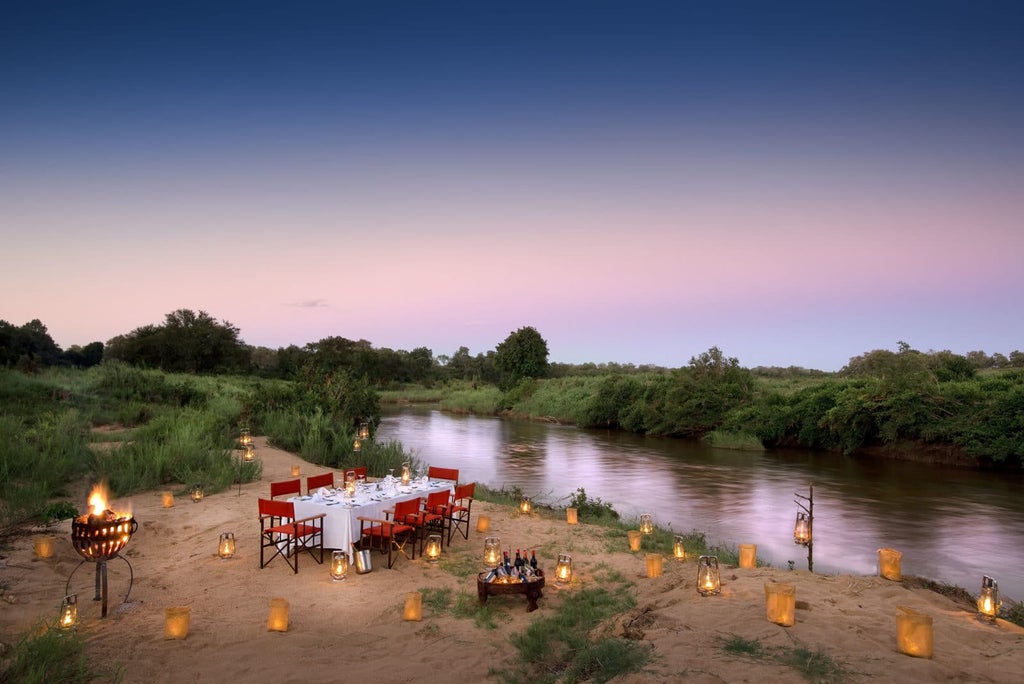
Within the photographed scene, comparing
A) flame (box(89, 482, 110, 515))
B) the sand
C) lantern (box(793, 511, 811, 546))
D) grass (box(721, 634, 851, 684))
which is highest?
flame (box(89, 482, 110, 515))

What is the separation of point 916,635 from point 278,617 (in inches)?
211

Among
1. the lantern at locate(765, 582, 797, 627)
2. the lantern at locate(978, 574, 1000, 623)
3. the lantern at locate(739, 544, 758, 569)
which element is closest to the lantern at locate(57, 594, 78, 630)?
the lantern at locate(765, 582, 797, 627)

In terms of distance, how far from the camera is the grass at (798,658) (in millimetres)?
4047

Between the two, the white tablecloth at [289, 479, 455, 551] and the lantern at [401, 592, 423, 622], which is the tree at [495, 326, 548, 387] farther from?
the lantern at [401, 592, 423, 622]

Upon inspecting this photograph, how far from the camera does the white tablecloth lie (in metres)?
8.05

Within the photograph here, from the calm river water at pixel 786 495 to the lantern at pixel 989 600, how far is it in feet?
15.9

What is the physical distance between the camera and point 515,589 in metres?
6.64

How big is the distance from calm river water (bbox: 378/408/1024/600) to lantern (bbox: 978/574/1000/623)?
484 centimetres

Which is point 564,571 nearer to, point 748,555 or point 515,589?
point 515,589

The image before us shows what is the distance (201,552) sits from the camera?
8609mm

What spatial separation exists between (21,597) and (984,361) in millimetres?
44696

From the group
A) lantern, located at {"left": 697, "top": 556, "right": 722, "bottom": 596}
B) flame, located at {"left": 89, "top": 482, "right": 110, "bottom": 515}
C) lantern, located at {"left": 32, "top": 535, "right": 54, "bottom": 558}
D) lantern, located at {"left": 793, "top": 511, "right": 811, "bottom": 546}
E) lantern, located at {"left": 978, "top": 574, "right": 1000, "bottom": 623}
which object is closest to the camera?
lantern, located at {"left": 978, "top": 574, "right": 1000, "bottom": 623}

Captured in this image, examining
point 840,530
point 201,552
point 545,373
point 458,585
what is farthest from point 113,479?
point 545,373

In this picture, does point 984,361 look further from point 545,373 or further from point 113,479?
point 113,479
